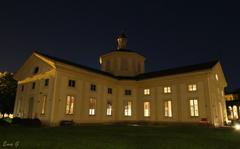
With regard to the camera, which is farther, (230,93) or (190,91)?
(230,93)

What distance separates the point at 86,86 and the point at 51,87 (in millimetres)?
5185

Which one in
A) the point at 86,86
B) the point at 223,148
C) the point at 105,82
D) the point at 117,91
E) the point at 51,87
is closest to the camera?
the point at 223,148

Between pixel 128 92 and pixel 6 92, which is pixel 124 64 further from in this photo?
pixel 6 92

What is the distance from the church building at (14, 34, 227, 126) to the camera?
2375 cm

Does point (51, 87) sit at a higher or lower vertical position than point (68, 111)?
higher

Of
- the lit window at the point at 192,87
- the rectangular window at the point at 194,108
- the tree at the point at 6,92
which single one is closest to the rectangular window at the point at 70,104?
the rectangular window at the point at 194,108

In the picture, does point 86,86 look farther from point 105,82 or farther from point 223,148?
point 223,148

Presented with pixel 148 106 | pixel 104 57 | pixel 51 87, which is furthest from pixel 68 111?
pixel 104 57

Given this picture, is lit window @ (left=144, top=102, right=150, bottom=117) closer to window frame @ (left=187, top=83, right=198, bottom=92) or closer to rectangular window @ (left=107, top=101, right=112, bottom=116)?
rectangular window @ (left=107, top=101, right=112, bottom=116)

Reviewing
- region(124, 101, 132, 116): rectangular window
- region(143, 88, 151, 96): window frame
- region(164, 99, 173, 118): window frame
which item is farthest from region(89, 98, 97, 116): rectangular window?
region(164, 99, 173, 118): window frame

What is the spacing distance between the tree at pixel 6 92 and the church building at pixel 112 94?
10099mm

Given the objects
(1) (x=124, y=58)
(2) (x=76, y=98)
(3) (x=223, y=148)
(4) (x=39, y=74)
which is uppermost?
(1) (x=124, y=58)

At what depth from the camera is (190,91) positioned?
26719 mm

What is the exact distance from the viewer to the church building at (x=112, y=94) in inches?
935
